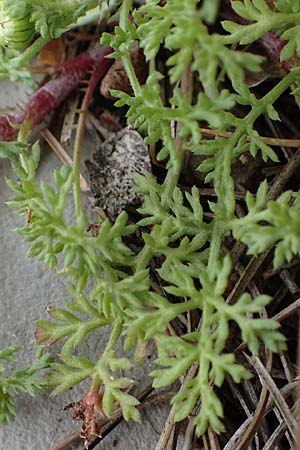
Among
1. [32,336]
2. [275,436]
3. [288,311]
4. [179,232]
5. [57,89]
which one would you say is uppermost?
[57,89]

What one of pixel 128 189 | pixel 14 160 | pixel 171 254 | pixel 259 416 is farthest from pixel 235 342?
pixel 14 160

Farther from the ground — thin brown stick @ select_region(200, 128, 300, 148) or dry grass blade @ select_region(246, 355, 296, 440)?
thin brown stick @ select_region(200, 128, 300, 148)

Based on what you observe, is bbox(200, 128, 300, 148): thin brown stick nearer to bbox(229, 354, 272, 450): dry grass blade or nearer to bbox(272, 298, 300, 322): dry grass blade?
bbox(272, 298, 300, 322): dry grass blade

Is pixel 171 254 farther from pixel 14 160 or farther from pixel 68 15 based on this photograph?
pixel 68 15

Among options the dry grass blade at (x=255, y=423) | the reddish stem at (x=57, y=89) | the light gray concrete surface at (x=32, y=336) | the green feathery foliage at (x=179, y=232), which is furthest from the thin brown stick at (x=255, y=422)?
the reddish stem at (x=57, y=89)

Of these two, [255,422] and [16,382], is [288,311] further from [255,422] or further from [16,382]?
[16,382]

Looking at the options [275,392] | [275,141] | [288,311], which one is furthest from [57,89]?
[275,392]

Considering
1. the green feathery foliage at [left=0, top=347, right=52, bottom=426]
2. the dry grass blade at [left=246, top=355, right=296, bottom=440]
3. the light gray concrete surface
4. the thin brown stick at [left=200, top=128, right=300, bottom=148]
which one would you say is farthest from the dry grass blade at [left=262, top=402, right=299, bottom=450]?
the thin brown stick at [left=200, top=128, right=300, bottom=148]
